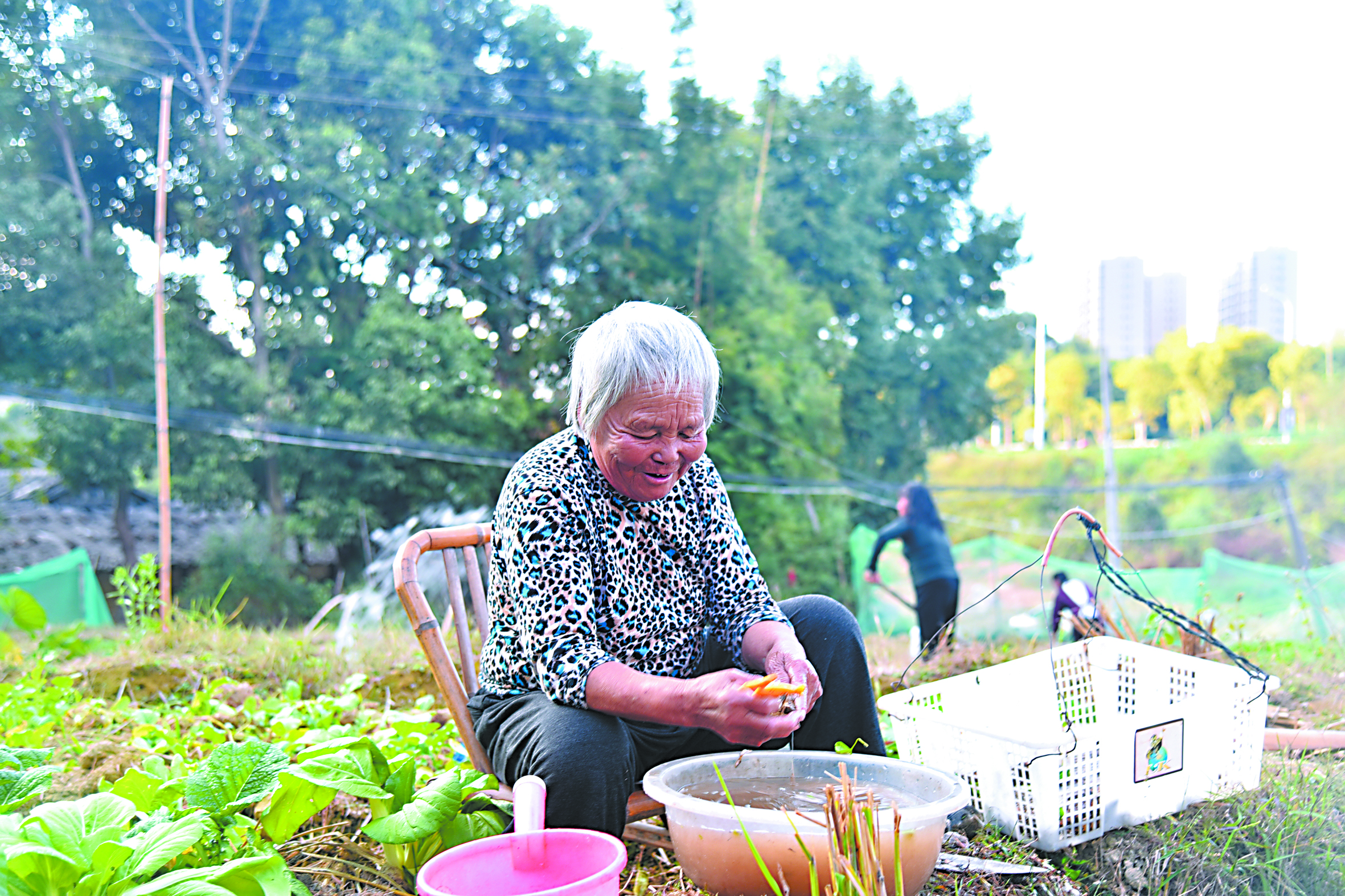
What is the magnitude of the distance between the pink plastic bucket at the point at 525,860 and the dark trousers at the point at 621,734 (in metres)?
0.17

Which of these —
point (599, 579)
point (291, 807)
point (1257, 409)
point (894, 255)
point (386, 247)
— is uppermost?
point (894, 255)

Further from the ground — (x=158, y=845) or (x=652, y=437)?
(x=652, y=437)

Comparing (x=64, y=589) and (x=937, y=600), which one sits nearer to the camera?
(x=937, y=600)

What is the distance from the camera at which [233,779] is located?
1513 mm

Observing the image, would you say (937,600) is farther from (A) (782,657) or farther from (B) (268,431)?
(B) (268,431)

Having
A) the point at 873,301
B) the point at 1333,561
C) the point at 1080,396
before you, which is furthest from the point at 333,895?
the point at 1080,396

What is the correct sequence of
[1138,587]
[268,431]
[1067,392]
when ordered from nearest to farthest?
[1138,587]
[268,431]
[1067,392]

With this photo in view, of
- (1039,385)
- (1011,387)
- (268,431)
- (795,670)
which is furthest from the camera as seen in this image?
(1011,387)

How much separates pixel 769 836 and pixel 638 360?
0.85 meters

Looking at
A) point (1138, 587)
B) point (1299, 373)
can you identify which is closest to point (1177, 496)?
point (1299, 373)

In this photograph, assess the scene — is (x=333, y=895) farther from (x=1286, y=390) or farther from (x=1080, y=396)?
(x=1286, y=390)

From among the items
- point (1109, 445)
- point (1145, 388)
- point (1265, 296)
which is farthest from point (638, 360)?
point (1265, 296)

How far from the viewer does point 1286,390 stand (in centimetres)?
3253

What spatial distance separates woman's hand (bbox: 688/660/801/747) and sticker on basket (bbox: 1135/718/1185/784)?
73 centimetres
